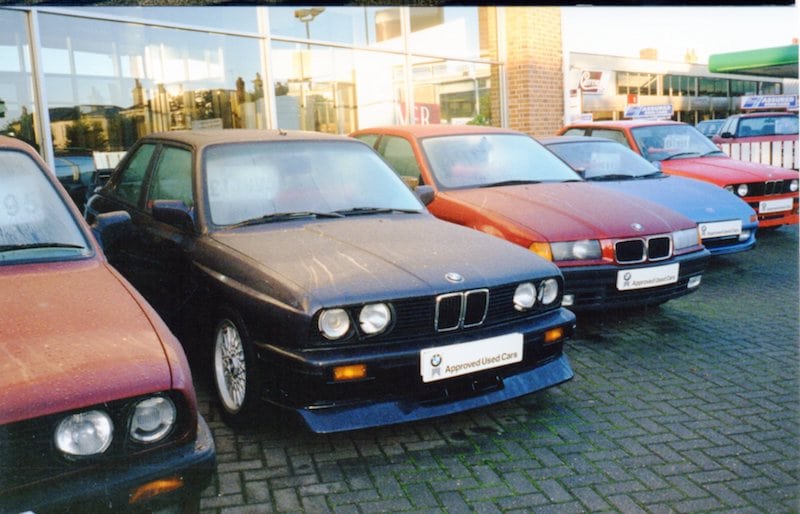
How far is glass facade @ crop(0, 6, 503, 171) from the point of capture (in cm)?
749

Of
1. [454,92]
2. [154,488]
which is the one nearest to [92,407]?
[154,488]

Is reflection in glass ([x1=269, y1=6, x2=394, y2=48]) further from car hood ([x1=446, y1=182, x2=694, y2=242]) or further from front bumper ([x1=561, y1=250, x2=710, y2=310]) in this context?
front bumper ([x1=561, y1=250, x2=710, y2=310])

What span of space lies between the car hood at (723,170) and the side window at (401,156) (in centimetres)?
387

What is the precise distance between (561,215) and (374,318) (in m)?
2.52

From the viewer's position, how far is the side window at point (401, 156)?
6.17m

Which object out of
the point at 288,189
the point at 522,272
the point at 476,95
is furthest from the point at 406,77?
the point at 522,272

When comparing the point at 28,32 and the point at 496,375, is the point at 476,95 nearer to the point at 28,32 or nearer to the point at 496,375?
the point at 28,32

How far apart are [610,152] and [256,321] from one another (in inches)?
225

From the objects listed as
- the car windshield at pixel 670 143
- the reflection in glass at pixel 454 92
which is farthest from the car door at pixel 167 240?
the reflection in glass at pixel 454 92

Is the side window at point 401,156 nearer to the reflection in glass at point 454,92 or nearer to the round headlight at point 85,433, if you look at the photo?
the round headlight at point 85,433

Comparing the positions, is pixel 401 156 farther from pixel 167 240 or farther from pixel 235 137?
pixel 167 240

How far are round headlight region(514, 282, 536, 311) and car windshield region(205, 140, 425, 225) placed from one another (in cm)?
114

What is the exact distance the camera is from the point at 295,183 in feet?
14.0

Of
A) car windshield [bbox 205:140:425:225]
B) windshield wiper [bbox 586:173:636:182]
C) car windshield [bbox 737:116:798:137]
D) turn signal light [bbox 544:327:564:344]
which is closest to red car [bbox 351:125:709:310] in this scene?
car windshield [bbox 205:140:425:225]
